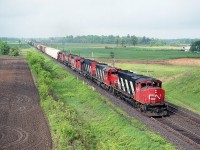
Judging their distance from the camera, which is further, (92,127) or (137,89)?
(137,89)

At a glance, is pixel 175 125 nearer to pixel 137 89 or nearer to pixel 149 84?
pixel 149 84

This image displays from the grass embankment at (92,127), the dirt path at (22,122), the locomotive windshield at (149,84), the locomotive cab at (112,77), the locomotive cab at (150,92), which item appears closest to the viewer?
the grass embankment at (92,127)

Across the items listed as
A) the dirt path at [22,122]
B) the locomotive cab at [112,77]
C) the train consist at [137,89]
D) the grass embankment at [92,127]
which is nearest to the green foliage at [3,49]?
the dirt path at [22,122]

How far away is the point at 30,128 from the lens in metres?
31.5

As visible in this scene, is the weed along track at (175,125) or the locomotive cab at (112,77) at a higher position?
the locomotive cab at (112,77)

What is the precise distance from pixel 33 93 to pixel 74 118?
19260 mm

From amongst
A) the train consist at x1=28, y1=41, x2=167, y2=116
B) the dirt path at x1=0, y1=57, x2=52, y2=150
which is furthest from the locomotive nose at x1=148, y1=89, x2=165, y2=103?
the dirt path at x1=0, y1=57, x2=52, y2=150

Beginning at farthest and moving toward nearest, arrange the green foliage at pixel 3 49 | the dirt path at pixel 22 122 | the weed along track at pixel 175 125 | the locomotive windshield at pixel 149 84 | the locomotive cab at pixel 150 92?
the green foliage at pixel 3 49 < the locomotive windshield at pixel 149 84 < the locomotive cab at pixel 150 92 < the dirt path at pixel 22 122 < the weed along track at pixel 175 125

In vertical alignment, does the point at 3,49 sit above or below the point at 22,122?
below

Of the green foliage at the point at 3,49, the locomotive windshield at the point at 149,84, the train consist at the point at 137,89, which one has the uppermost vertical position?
the locomotive windshield at the point at 149,84

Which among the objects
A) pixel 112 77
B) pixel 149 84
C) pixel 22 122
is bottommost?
pixel 22 122

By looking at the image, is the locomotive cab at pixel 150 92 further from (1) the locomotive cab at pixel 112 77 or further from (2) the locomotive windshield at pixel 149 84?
(1) the locomotive cab at pixel 112 77

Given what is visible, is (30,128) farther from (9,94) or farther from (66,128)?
(9,94)

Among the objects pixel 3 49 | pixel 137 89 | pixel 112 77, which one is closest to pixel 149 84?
pixel 137 89
